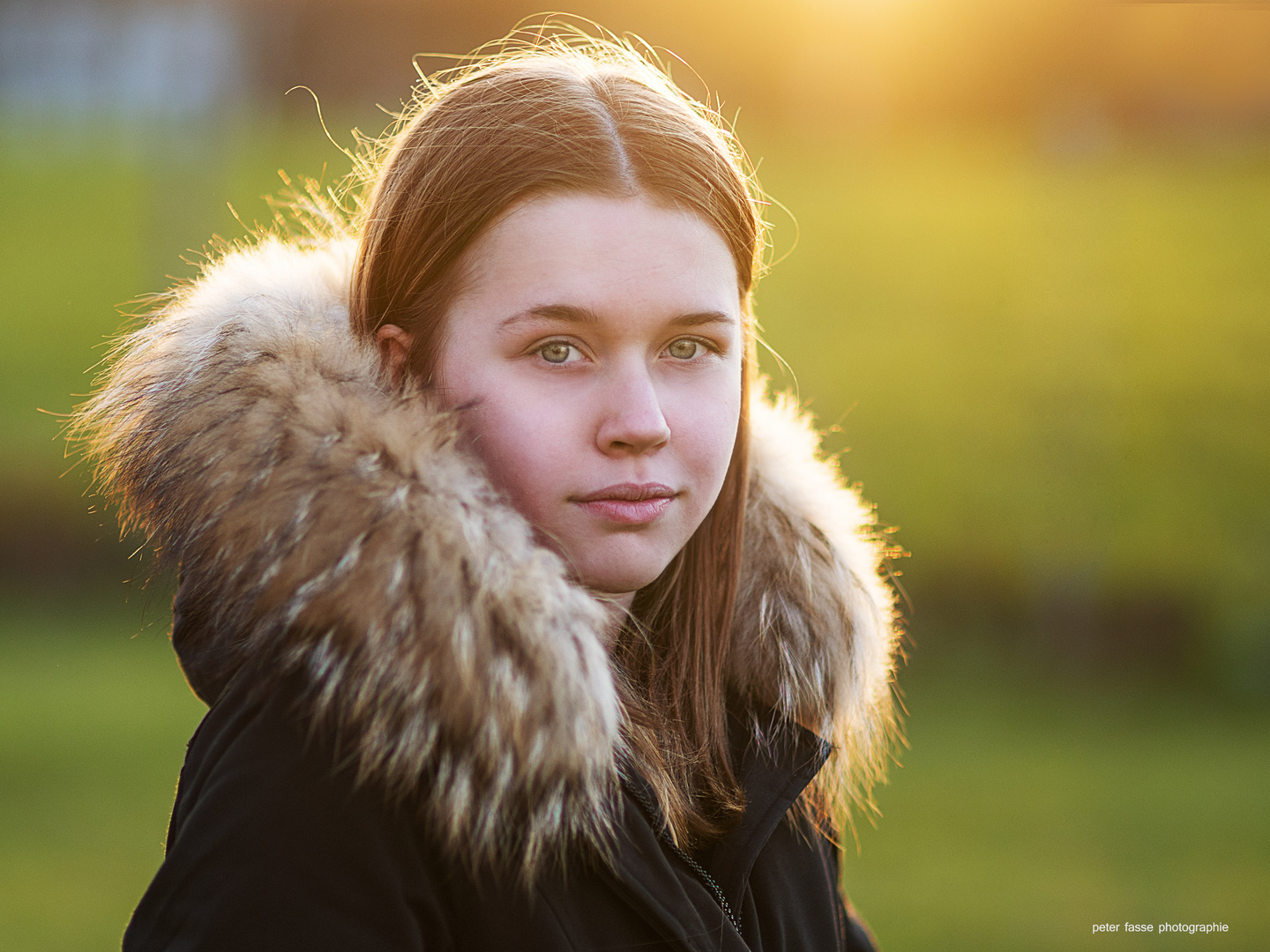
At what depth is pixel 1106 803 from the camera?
18.4ft

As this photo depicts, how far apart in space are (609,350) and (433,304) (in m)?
0.26

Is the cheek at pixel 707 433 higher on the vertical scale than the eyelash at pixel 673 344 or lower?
lower

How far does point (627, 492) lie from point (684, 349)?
0.74 feet

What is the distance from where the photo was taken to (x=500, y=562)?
1.27 metres

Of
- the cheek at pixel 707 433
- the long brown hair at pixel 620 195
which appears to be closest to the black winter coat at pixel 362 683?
the long brown hair at pixel 620 195

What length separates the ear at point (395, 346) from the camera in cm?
156

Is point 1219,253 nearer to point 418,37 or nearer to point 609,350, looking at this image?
point 418,37

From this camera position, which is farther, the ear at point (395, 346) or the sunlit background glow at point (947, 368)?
the sunlit background glow at point (947, 368)

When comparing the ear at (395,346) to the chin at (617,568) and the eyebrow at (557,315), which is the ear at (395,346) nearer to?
the eyebrow at (557,315)

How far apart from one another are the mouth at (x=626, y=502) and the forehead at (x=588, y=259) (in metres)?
0.23

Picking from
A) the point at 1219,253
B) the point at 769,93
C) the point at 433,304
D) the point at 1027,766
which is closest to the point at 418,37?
the point at 769,93

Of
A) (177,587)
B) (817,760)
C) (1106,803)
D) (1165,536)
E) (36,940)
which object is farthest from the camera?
(1165,536)

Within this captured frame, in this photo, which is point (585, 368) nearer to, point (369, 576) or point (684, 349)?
point (684, 349)

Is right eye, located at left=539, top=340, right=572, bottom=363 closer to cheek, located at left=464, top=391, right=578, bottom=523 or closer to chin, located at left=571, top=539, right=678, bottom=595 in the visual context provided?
cheek, located at left=464, top=391, right=578, bottom=523
